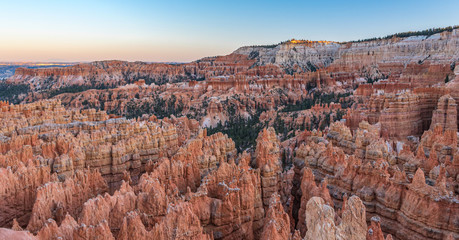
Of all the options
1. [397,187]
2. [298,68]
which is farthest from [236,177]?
[298,68]

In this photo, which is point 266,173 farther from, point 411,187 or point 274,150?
point 411,187

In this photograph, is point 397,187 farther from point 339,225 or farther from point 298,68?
point 298,68

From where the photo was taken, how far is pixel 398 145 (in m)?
20.6

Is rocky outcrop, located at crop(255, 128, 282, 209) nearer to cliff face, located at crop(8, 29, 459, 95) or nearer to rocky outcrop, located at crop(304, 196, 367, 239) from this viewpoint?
rocky outcrop, located at crop(304, 196, 367, 239)

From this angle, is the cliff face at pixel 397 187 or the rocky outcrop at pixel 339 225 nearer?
the rocky outcrop at pixel 339 225

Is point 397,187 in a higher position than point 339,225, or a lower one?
lower

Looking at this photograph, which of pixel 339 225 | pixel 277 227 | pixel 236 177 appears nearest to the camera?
pixel 339 225

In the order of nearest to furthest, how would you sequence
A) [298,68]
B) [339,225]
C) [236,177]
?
[339,225]
[236,177]
[298,68]

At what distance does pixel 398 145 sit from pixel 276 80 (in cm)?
6056

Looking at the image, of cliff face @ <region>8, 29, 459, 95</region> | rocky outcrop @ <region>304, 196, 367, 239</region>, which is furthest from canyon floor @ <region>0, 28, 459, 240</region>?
cliff face @ <region>8, 29, 459, 95</region>

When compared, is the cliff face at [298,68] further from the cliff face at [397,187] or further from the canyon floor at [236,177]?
the cliff face at [397,187]

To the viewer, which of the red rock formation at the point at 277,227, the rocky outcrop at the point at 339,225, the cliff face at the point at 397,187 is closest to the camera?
the rocky outcrop at the point at 339,225

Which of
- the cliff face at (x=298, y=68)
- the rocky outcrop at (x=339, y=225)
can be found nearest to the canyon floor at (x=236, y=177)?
the rocky outcrop at (x=339, y=225)

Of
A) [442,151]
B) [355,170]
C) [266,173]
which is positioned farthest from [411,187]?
[442,151]
